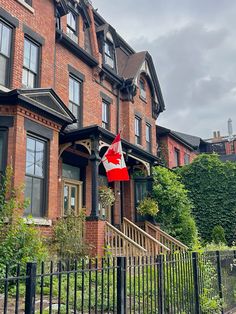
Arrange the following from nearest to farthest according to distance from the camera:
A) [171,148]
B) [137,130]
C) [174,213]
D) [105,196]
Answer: [105,196]
[174,213]
[137,130]
[171,148]

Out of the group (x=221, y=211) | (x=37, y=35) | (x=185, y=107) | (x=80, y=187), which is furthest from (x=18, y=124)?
(x=185, y=107)

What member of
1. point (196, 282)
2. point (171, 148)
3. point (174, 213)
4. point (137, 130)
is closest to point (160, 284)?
point (196, 282)

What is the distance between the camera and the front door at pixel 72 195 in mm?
13440

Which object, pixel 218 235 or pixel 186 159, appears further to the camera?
pixel 186 159

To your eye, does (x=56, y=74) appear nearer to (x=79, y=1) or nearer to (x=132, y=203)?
(x=79, y=1)

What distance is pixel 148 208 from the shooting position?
50.2 ft

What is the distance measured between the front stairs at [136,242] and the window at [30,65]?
5197mm

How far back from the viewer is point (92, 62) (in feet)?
50.9

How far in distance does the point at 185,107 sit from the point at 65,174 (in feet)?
207

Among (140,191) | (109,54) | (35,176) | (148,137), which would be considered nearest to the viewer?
(35,176)

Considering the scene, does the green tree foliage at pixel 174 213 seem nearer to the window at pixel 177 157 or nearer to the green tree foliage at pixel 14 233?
the green tree foliage at pixel 14 233

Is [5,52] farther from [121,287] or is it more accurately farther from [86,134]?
[121,287]

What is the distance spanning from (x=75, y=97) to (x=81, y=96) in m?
0.35

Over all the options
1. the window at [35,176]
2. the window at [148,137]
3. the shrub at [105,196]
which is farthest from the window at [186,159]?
the window at [35,176]
